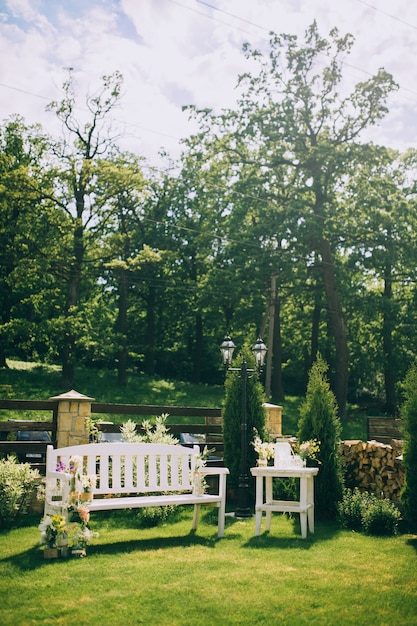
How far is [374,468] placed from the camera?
8.55 m

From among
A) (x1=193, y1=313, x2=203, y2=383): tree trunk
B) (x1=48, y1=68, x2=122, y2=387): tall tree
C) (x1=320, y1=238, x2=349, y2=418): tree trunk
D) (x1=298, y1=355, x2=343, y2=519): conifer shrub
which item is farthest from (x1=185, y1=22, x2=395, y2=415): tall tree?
(x1=298, y1=355, x2=343, y2=519): conifer shrub

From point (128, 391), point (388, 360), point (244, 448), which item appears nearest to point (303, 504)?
point (244, 448)

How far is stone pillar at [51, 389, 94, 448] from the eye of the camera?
8047 millimetres

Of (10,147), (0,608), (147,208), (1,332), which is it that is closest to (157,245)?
(147,208)

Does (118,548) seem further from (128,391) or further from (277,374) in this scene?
(277,374)

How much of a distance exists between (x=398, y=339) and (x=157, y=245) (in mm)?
12932

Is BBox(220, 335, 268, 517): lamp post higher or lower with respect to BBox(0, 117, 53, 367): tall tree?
lower

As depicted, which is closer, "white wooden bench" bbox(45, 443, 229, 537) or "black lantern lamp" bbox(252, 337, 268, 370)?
"white wooden bench" bbox(45, 443, 229, 537)

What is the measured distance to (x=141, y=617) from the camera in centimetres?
414

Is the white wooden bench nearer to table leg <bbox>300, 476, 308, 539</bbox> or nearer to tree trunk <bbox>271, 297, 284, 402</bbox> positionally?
table leg <bbox>300, 476, 308, 539</bbox>

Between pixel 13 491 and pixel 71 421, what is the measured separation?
53.2 inches

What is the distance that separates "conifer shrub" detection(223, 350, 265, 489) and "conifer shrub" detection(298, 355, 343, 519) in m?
0.95

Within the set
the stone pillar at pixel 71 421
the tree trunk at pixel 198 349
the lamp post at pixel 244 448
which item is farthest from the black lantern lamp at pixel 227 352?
the tree trunk at pixel 198 349

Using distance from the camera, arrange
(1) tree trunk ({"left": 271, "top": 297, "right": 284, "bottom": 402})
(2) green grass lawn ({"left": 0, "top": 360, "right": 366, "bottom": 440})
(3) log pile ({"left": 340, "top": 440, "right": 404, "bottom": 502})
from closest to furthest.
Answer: (3) log pile ({"left": 340, "top": 440, "right": 404, "bottom": 502}) → (2) green grass lawn ({"left": 0, "top": 360, "right": 366, "bottom": 440}) → (1) tree trunk ({"left": 271, "top": 297, "right": 284, "bottom": 402})
